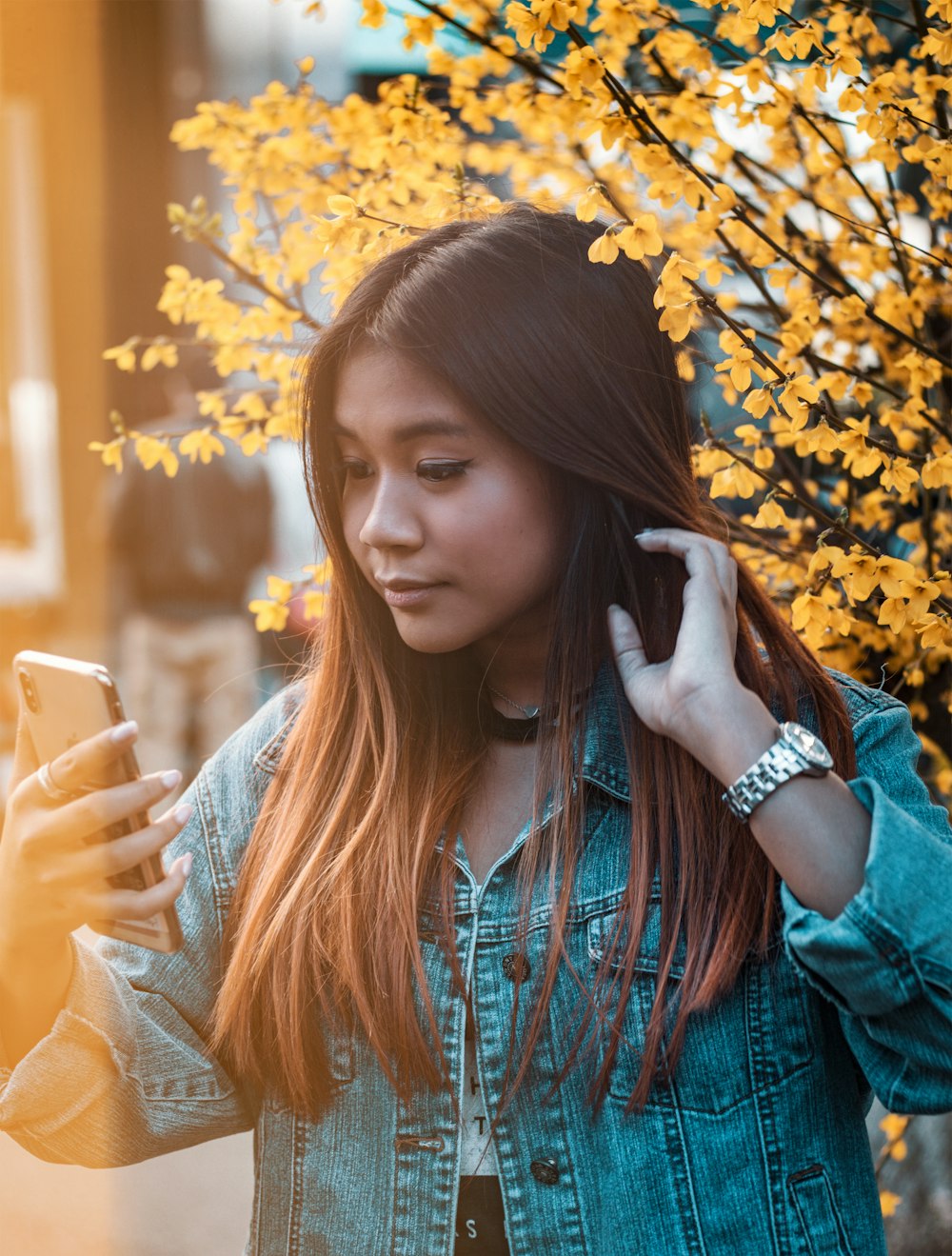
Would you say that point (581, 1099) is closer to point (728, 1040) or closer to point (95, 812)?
point (728, 1040)

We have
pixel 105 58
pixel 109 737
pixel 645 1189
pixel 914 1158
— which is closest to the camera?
pixel 109 737

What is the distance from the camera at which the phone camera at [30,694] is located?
4.32 feet

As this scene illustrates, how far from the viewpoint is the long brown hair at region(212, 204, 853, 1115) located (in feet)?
4.59

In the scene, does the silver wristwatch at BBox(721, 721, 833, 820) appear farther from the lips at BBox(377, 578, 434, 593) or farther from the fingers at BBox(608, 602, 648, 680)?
the lips at BBox(377, 578, 434, 593)

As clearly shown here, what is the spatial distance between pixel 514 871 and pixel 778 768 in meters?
0.39

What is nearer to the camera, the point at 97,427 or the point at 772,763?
the point at 772,763

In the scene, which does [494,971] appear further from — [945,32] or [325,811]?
[945,32]

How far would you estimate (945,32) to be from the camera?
1610 mm

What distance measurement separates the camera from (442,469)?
1453 mm

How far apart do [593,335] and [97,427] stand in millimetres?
7867

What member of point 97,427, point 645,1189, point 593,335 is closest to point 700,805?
point 645,1189

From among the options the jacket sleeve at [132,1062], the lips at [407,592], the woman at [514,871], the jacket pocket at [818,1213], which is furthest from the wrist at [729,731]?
the jacket sleeve at [132,1062]

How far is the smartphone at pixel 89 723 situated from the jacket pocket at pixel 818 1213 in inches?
28.3

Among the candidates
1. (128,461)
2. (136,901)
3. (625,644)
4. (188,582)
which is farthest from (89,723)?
(128,461)
